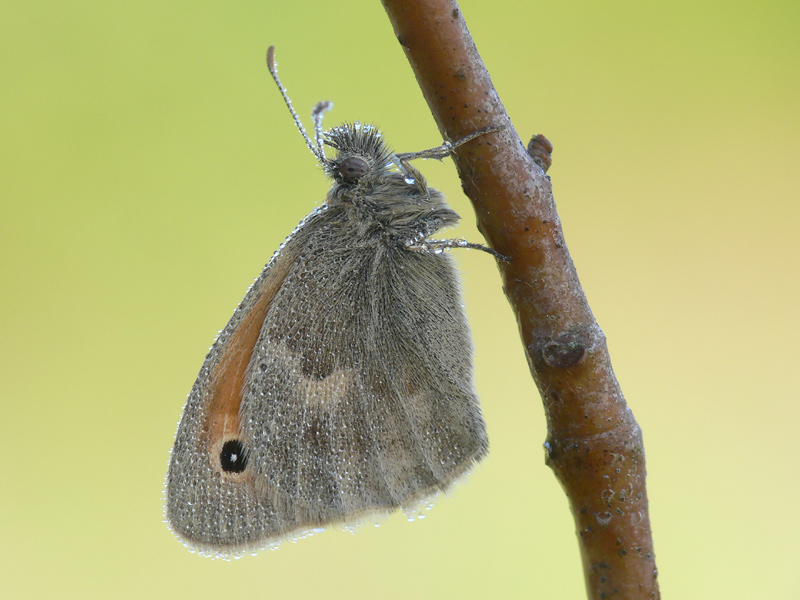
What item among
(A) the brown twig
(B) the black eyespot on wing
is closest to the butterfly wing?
(B) the black eyespot on wing

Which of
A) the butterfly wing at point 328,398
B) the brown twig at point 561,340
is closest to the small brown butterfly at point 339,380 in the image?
the butterfly wing at point 328,398

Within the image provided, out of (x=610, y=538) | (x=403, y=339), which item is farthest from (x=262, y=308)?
(x=610, y=538)

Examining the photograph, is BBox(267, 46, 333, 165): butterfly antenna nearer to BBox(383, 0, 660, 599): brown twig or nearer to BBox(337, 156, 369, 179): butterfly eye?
BBox(337, 156, 369, 179): butterfly eye

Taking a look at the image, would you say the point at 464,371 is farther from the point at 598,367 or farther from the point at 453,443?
the point at 598,367

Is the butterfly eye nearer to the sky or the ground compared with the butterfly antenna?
nearer to the ground

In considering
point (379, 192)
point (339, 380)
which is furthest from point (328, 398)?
point (379, 192)

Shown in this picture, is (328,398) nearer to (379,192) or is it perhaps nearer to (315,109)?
(379,192)

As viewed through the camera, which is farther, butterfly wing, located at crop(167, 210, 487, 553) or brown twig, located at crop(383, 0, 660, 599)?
butterfly wing, located at crop(167, 210, 487, 553)
